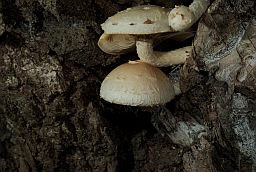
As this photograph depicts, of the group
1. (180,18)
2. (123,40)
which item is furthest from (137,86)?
(180,18)

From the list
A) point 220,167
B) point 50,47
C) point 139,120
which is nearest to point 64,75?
point 50,47

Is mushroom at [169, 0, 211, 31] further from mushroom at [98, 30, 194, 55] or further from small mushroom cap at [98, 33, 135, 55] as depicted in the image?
small mushroom cap at [98, 33, 135, 55]

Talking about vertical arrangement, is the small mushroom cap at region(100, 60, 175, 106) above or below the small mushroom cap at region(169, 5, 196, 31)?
below

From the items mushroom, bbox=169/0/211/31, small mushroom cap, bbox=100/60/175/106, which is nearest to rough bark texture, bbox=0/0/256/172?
mushroom, bbox=169/0/211/31

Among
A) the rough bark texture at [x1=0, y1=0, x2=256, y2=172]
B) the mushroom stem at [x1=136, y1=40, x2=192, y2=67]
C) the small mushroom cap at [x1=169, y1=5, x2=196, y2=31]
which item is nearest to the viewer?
the small mushroom cap at [x1=169, y1=5, x2=196, y2=31]

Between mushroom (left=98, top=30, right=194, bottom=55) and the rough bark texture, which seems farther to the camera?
mushroom (left=98, top=30, right=194, bottom=55)

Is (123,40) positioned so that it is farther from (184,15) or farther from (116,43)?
(184,15)

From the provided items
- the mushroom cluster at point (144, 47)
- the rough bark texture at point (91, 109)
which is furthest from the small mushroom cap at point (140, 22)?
the rough bark texture at point (91, 109)
